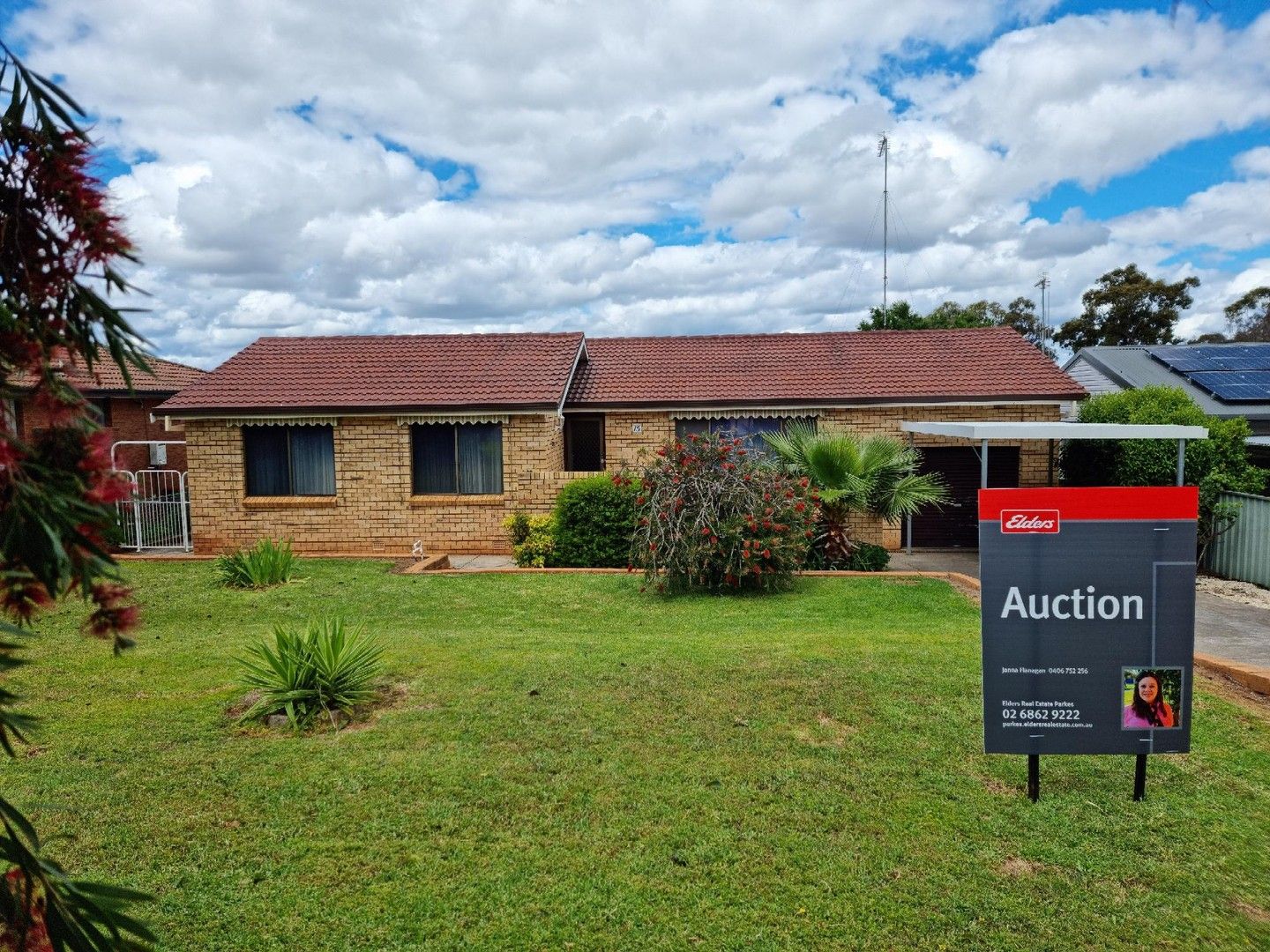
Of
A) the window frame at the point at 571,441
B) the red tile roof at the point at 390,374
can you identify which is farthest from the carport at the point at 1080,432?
the red tile roof at the point at 390,374

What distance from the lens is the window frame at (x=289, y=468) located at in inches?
650

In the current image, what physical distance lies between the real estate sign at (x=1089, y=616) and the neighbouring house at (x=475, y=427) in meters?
11.2

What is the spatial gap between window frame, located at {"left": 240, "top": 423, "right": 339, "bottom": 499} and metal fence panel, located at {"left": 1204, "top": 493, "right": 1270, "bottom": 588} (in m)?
15.1

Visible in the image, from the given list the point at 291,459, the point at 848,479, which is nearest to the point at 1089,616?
the point at 848,479

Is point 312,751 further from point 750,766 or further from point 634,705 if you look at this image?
point 750,766

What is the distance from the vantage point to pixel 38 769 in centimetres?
548

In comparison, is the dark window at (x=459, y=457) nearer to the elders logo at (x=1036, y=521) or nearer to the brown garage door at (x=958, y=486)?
the brown garage door at (x=958, y=486)

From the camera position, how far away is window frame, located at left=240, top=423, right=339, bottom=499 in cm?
1650

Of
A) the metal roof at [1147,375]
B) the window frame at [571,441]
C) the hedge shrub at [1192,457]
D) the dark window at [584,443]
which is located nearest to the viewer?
the hedge shrub at [1192,457]

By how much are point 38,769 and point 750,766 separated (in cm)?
445

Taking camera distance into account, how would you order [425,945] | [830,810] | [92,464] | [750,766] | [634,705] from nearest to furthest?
1. [92,464]
2. [425,945]
3. [830,810]
4. [750,766]
5. [634,705]

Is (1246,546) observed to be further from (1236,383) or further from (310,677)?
(310,677)

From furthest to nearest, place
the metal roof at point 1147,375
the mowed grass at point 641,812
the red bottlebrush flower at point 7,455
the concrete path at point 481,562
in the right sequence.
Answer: the metal roof at point 1147,375
the concrete path at point 481,562
the mowed grass at point 641,812
the red bottlebrush flower at point 7,455

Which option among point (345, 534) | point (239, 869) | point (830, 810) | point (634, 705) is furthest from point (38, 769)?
point (345, 534)
